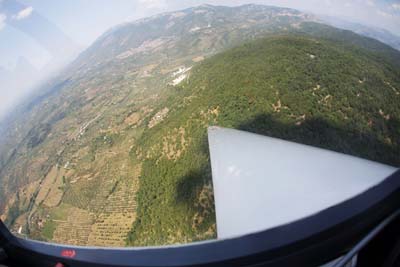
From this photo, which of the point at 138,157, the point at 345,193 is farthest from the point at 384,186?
the point at 138,157

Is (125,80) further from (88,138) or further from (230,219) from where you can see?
(230,219)

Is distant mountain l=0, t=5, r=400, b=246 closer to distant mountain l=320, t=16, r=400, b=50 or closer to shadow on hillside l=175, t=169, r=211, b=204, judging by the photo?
shadow on hillside l=175, t=169, r=211, b=204

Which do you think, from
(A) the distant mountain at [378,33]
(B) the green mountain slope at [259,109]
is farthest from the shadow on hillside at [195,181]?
(A) the distant mountain at [378,33]

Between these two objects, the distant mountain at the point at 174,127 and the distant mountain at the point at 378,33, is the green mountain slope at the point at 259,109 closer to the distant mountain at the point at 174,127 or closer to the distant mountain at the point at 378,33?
the distant mountain at the point at 174,127

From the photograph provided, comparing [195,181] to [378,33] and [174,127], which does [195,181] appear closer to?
[378,33]

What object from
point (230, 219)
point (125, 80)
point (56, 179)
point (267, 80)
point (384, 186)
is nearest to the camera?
point (384, 186)

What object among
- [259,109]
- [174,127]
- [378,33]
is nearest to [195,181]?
[378,33]
